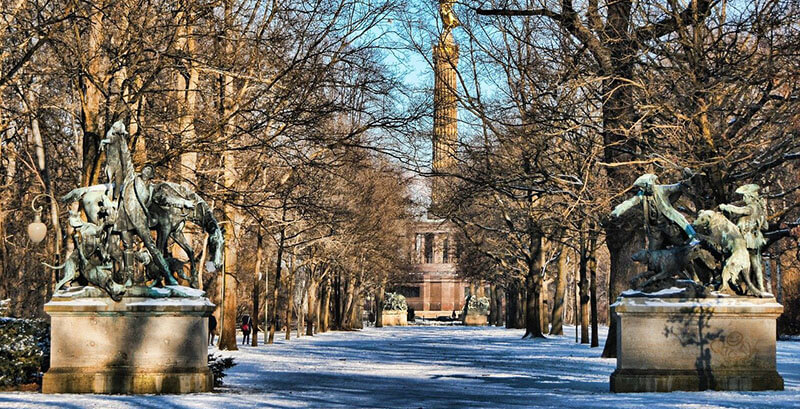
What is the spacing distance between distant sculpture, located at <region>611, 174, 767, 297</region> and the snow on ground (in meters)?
1.92

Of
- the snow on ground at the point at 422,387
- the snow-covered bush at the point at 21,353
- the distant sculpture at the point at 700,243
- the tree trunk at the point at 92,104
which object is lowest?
the snow on ground at the point at 422,387

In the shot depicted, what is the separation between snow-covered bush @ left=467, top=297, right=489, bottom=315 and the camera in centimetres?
10319

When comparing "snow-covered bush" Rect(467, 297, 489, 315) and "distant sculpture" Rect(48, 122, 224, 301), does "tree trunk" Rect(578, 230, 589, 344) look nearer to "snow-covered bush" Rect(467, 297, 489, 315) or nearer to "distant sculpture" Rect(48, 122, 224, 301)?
"distant sculpture" Rect(48, 122, 224, 301)

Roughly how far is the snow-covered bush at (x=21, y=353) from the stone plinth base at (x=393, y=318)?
8080 cm

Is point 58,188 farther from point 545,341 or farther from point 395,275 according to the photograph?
point 395,275

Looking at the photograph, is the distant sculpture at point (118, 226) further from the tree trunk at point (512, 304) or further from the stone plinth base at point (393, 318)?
the stone plinth base at point (393, 318)

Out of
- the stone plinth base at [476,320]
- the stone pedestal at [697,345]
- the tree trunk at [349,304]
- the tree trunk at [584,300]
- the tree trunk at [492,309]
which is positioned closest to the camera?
the stone pedestal at [697,345]

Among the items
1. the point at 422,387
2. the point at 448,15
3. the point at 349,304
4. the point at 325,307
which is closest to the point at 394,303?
the point at 349,304

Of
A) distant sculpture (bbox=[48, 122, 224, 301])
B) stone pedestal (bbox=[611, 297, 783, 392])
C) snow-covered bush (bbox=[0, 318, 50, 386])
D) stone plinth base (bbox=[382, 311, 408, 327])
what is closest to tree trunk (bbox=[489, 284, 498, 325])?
stone plinth base (bbox=[382, 311, 408, 327])

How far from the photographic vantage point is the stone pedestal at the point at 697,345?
18.6 m

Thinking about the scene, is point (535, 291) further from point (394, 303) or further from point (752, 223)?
point (394, 303)

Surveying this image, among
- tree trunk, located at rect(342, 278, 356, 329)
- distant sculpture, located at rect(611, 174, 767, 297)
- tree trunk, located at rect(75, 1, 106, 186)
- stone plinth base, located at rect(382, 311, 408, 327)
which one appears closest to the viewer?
distant sculpture, located at rect(611, 174, 767, 297)

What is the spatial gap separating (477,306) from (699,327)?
3372 inches

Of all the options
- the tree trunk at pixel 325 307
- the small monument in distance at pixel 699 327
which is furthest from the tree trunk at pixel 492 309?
the small monument in distance at pixel 699 327
